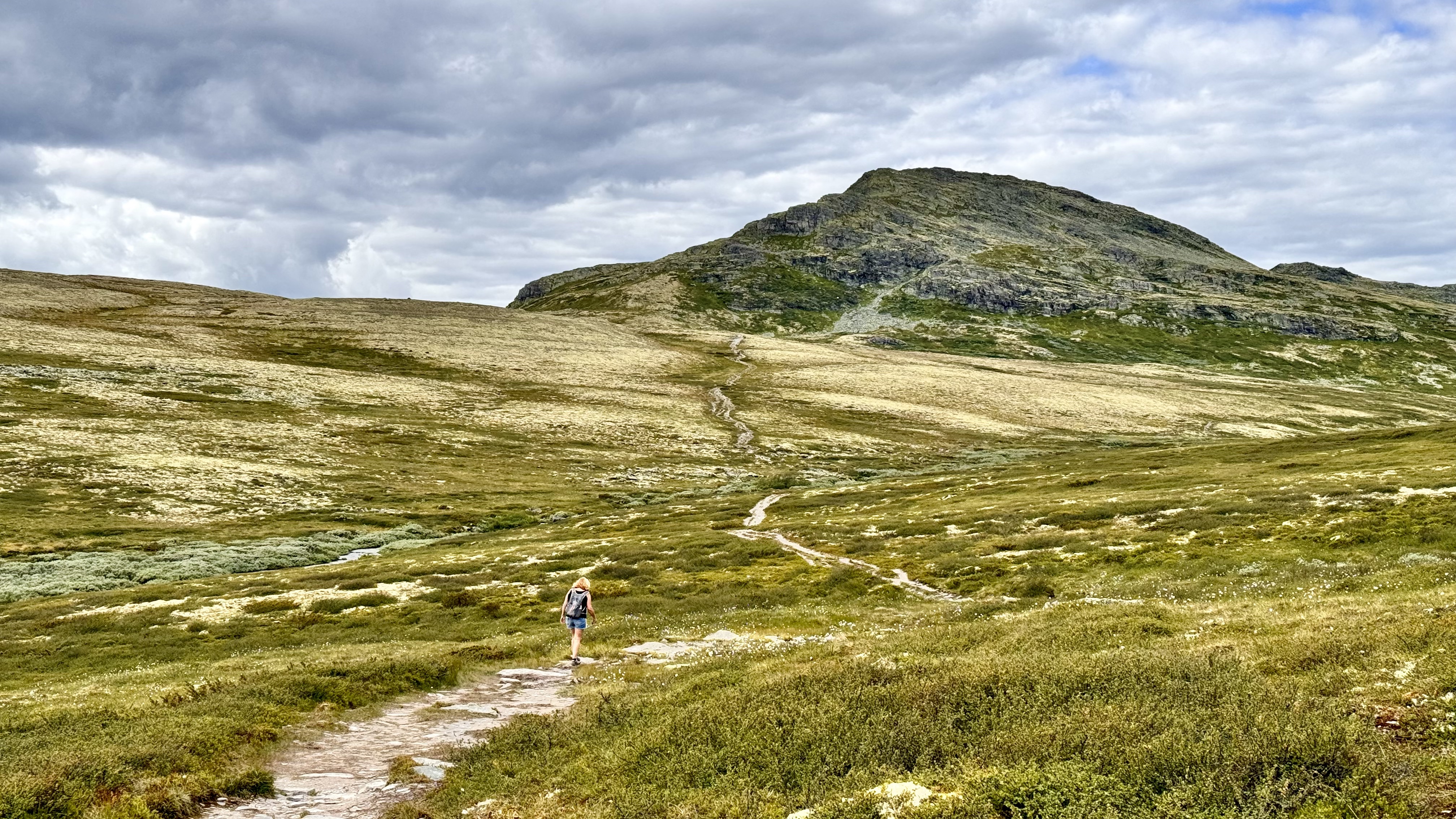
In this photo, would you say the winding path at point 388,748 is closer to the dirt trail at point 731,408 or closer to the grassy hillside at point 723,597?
the grassy hillside at point 723,597

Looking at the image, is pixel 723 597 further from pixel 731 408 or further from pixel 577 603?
pixel 731 408

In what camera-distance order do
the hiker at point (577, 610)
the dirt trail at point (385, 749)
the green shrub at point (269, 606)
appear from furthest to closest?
the green shrub at point (269, 606) → the hiker at point (577, 610) → the dirt trail at point (385, 749)

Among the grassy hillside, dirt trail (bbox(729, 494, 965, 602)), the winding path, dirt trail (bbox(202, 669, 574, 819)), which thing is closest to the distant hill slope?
the grassy hillside

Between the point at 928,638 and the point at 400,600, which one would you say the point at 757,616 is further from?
the point at 400,600

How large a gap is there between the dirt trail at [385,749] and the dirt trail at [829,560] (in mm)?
21658

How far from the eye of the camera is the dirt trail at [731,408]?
11769cm

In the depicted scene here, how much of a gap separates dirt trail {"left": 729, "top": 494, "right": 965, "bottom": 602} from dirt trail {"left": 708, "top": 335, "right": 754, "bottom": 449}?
4089 centimetres

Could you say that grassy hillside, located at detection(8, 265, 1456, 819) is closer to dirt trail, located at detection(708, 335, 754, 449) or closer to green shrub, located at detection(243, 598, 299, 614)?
green shrub, located at detection(243, 598, 299, 614)

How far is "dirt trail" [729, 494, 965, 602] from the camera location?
130 ft

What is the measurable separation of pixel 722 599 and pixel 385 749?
25733 mm

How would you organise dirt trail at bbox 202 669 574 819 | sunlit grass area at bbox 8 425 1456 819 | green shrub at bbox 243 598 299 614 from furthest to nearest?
green shrub at bbox 243 598 299 614, dirt trail at bbox 202 669 574 819, sunlit grass area at bbox 8 425 1456 819

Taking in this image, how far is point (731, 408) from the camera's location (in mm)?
138625

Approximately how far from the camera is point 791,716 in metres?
13.4

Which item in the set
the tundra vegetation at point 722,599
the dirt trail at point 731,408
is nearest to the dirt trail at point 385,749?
the tundra vegetation at point 722,599
